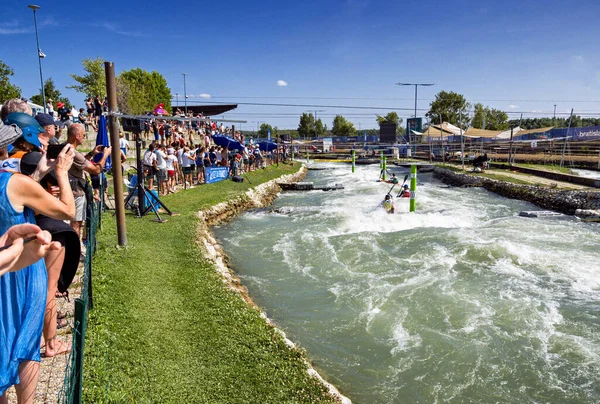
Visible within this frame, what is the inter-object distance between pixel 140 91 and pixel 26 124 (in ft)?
157

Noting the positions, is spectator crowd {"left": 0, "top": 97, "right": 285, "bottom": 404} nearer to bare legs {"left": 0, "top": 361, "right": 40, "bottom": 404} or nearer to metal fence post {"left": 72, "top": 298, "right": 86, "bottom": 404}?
bare legs {"left": 0, "top": 361, "right": 40, "bottom": 404}

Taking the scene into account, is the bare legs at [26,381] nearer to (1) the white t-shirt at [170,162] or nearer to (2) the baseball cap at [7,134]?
(2) the baseball cap at [7,134]

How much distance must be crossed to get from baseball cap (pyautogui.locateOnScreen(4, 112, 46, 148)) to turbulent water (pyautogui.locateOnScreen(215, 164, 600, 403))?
470 centimetres

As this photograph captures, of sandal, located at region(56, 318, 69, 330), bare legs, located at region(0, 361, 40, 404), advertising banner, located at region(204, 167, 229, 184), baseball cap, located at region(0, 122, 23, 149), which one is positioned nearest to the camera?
bare legs, located at region(0, 361, 40, 404)

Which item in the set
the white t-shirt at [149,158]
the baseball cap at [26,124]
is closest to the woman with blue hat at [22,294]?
the baseball cap at [26,124]

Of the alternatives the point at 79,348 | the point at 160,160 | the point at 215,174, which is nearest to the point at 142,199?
the point at 160,160

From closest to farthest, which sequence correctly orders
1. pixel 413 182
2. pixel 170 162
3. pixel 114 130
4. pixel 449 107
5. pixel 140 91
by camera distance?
1. pixel 114 130
2. pixel 413 182
3. pixel 170 162
4. pixel 140 91
5. pixel 449 107

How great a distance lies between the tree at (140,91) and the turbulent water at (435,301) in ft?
92.1

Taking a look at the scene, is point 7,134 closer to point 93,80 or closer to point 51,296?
point 51,296

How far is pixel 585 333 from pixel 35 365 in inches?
323

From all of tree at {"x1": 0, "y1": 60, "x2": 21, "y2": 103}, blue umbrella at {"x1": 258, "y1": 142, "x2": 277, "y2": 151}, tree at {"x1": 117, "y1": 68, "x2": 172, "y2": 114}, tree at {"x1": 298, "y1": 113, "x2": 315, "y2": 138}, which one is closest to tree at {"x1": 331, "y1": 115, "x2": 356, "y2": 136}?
tree at {"x1": 298, "y1": 113, "x2": 315, "y2": 138}

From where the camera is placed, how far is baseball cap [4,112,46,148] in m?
3.61

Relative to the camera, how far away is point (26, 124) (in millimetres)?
3648

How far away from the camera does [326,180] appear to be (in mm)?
33094
